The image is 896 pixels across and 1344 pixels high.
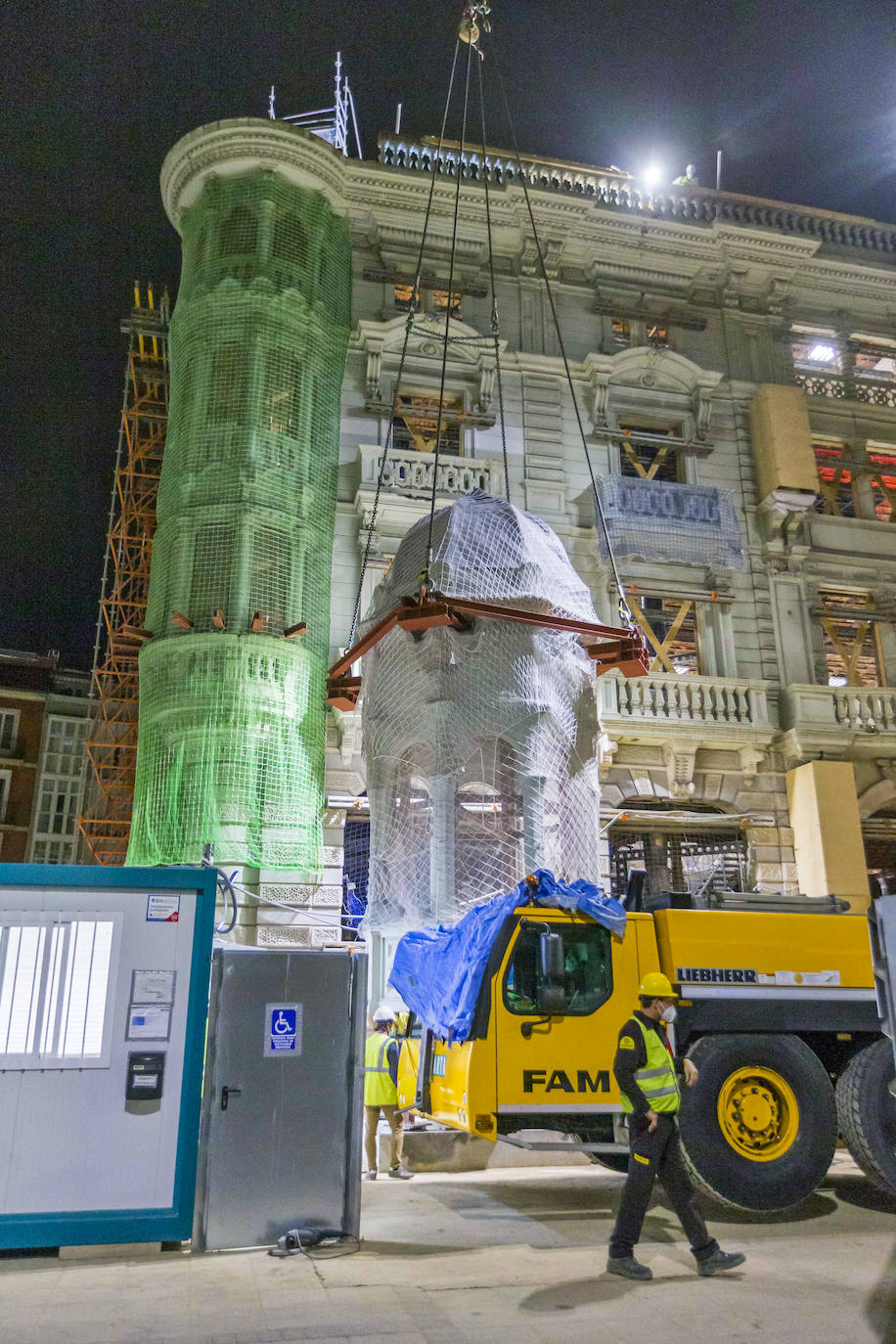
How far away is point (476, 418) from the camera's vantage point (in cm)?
2162

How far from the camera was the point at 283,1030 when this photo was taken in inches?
311

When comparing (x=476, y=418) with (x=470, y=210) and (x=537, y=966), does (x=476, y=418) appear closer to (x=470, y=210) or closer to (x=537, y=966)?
(x=470, y=210)

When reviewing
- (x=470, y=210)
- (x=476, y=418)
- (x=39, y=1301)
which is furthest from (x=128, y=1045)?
(x=470, y=210)

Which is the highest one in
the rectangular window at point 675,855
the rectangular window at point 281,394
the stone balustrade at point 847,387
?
the stone balustrade at point 847,387

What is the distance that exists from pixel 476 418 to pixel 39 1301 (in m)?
18.4

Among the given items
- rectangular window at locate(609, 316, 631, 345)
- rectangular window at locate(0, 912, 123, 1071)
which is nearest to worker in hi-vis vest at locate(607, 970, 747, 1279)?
rectangular window at locate(0, 912, 123, 1071)

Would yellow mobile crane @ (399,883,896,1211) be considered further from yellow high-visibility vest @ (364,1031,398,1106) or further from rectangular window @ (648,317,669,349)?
rectangular window @ (648,317,669,349)

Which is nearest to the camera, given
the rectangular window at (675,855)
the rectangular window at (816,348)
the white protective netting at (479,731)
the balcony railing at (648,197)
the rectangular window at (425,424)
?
the white protective netting at (479,731)

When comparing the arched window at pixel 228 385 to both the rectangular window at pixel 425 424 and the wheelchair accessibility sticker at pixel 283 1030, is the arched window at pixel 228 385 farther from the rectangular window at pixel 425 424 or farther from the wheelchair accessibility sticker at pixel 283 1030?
the wheelchair accessibility sticker at pixel 283 1030

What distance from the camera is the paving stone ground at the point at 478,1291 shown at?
5566mm

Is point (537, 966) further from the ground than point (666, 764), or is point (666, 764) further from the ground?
point (666, 764)

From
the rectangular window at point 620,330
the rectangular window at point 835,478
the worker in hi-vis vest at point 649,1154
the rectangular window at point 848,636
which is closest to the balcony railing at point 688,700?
the rectangular window at point 848,636

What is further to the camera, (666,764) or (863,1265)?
(666,764)

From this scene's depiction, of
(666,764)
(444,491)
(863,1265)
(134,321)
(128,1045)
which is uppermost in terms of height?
(134,321)
